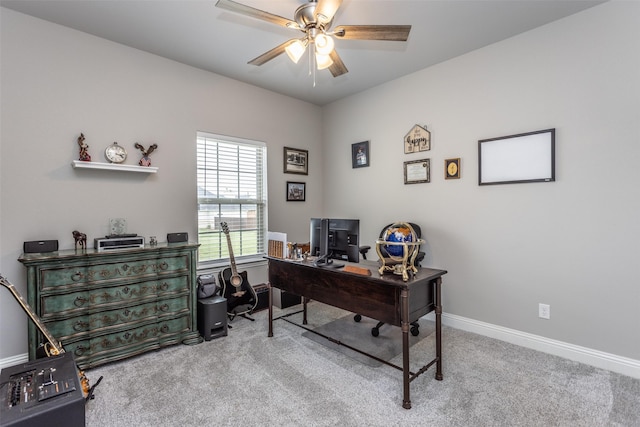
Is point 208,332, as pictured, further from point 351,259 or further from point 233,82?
point 233,82

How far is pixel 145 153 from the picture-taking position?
10.1 feet

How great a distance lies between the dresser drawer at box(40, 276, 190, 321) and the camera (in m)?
2.31

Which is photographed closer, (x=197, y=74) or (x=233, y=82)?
(x=197, y=74)

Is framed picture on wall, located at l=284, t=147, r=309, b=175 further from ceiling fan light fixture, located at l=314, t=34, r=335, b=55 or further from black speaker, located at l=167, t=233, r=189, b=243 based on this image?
ceiling fan light fixture, located at l=314, t=34, r=335, b=55

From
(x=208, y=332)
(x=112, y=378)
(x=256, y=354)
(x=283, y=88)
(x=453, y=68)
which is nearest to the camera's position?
(x=112, y=378)

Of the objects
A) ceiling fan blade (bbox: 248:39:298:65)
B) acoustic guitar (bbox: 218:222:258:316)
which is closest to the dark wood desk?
acoustic guitar (bbox: 218:222:258:316)

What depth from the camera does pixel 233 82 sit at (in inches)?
148

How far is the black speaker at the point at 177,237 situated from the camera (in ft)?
10.3

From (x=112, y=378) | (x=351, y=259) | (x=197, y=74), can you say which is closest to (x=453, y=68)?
(x=351, y=259)

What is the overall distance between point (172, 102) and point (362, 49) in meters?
2.08

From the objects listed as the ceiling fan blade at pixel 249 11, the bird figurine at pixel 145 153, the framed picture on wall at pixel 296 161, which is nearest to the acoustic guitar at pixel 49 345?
the bird figurine at pixel 145 153

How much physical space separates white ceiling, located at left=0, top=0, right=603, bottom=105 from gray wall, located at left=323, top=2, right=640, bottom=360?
267 millimetres

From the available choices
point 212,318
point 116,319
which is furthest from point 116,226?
point 212,318

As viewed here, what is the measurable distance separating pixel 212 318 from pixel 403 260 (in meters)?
1.98
